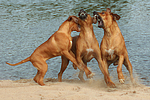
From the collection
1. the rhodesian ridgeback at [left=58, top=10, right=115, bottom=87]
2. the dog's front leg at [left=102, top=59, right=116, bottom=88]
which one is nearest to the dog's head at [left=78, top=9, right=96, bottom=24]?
the rhodesian ridgeback at [left=58, top=10, right=115, bottom=87]

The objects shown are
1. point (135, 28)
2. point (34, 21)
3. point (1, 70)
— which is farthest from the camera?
point (34, 21)

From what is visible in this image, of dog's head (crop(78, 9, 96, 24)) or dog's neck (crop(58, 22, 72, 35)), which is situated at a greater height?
dog's head (crop(78, 9, 96, 24))

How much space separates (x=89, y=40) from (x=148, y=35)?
560 cm

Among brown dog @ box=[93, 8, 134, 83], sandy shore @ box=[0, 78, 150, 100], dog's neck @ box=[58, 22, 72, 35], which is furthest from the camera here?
dog's neck @ box=[58, 22, 72, 35]

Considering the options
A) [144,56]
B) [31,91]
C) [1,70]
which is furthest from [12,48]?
[31,91]

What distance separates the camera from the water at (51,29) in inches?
374

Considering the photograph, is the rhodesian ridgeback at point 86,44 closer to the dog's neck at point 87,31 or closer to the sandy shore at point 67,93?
the dog's neck at point 87,31

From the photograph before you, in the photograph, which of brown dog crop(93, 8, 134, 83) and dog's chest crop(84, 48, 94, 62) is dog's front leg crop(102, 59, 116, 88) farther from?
dog's chest crop(84, 48, 94, 62)

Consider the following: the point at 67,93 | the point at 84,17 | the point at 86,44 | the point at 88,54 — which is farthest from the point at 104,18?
the point at 67,93

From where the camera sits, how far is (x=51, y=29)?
14398mm

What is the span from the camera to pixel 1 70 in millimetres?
9914

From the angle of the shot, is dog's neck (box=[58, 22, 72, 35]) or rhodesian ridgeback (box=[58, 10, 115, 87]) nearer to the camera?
rhodesian ridgeback (box=[58, 10, 115, 87])

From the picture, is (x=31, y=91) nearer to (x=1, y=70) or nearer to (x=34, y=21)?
(x=1, y=70)

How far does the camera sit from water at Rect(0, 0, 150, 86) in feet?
31.2
